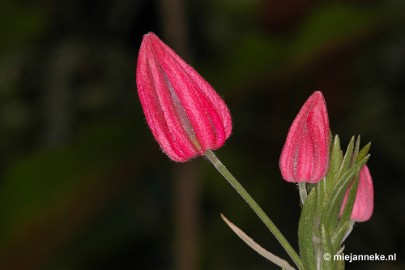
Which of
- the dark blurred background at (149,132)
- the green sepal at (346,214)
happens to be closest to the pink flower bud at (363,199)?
the green sepal at (346,214)

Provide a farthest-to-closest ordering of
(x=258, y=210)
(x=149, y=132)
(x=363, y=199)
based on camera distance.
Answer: (x=149, y=132)
(x=363, y=199)
(x=258, y=210)

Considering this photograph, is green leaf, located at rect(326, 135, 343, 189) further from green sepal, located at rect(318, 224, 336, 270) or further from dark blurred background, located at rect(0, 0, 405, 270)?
dark blurred background, located at rect(0, 0, 405, 270)

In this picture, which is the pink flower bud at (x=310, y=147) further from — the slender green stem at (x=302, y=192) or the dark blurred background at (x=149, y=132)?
the dark blurred background at (x=149, y=132)

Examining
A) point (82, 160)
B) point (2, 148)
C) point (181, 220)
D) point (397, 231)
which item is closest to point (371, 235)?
point (397, 231)

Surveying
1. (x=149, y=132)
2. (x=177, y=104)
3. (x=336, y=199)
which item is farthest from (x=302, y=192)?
(x=149, y=132)

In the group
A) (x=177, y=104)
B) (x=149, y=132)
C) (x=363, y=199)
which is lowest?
(x=363, y=199)

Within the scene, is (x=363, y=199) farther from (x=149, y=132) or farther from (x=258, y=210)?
(x=149, y=132)

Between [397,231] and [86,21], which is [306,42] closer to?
[397,231]
